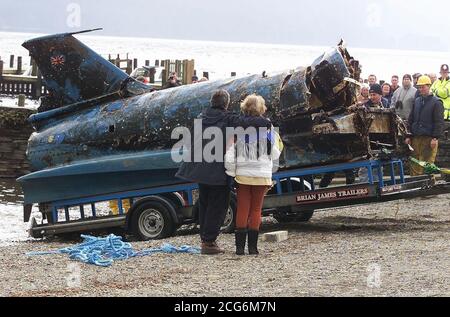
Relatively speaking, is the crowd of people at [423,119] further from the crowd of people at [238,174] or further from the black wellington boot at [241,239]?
the black wellington boot at [241,239]

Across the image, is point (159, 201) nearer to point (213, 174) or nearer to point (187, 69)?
point (213, 174)

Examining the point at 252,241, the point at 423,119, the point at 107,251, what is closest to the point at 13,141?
the point at 423,119

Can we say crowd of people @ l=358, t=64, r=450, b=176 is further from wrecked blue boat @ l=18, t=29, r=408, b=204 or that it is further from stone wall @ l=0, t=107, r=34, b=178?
stone wall @ l=0, t=107, r=34, b=178

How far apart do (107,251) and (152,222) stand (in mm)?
2630

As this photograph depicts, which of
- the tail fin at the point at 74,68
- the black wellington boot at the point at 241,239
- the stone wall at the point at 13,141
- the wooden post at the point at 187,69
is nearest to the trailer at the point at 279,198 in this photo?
the tail fin at the point at 74,68

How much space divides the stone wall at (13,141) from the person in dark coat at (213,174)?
15.2 meters

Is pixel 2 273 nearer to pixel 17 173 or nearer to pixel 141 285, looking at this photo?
pixel 141 285

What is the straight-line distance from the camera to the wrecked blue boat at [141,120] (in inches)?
568

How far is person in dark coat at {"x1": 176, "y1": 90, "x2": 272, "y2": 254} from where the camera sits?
11719 millimetres

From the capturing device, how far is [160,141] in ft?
49.8

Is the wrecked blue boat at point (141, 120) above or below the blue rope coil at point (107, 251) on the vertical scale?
above

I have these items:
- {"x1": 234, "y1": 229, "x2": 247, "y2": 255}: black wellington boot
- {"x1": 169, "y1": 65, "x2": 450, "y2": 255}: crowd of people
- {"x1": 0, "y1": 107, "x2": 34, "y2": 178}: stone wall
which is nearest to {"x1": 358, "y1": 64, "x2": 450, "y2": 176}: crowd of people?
{"x1": 169, "y1": 65, "x2": 450, "y2": 255}: crowd of people

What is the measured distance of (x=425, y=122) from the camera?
17031mm
